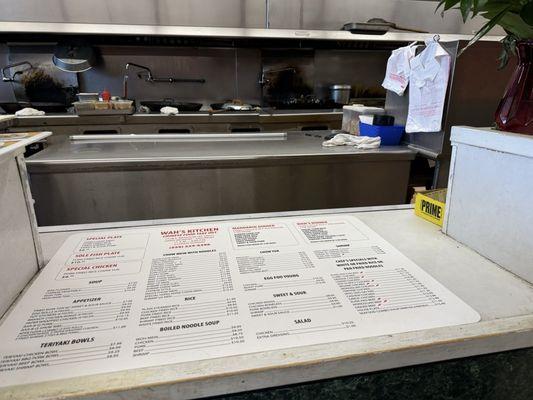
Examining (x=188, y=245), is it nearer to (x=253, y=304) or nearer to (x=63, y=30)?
(x=253, y=304)

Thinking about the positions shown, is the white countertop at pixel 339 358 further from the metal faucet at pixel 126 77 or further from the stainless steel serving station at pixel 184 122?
the metal faucet at pixel 126 77

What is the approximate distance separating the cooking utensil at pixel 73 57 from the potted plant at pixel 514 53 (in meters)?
3.78

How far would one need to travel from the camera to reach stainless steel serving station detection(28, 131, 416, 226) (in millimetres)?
1694

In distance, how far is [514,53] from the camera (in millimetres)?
776

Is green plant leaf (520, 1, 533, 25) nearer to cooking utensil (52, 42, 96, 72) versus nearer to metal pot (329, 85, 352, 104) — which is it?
metal pot (329, 85, 352, 104)

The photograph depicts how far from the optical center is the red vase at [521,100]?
751 mm

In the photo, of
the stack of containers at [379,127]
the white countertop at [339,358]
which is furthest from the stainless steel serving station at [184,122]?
the white countertop at [339,358]

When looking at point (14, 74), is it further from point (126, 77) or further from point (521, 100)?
point (521, 100)

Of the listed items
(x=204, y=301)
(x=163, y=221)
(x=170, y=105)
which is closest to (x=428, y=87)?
(x=163, y=221)

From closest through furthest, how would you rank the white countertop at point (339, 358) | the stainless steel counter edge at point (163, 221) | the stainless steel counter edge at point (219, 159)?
1. the white countertop at point (339, 358)
2. the stainless steel counter edge at point (163, 221)
3. the stainless steel counter edge at point (219, 159)

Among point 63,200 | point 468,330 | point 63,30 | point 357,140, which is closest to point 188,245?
point 468,330

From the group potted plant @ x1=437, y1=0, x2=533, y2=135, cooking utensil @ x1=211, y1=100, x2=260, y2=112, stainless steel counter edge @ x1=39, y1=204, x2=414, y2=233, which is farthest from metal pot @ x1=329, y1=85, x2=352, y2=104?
potted plant @ x1=437, y1=0, x2=533, y2=135

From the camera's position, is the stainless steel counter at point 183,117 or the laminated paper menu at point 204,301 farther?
the stainless steel counter at point 183,117

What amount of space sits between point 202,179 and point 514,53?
134 cm
